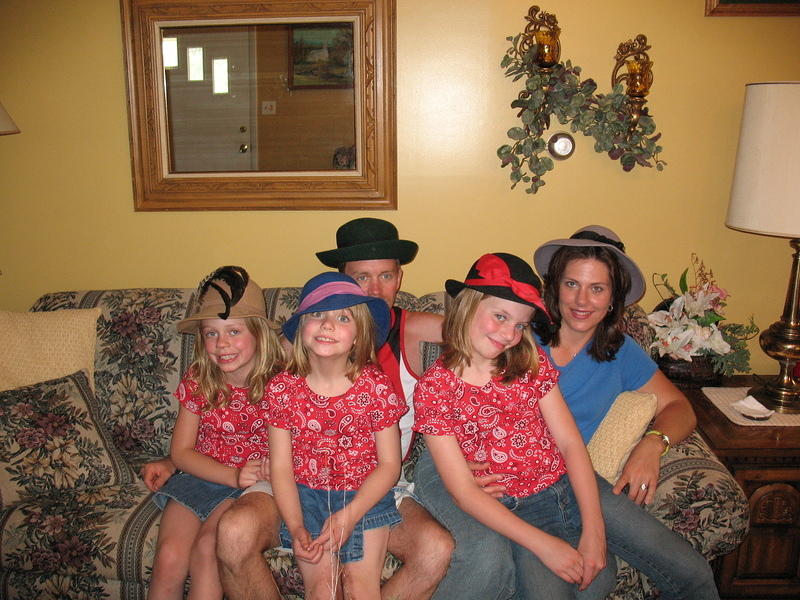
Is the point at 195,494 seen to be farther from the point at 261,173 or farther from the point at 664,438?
the point at 664,438

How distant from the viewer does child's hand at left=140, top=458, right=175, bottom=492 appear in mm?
1985

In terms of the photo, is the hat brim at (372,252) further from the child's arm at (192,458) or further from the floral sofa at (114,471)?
the child's arm at (192,458)

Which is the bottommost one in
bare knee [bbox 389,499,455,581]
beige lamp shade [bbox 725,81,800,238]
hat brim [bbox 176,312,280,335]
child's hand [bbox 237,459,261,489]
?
bare knee [bbox 389,499,455,581]

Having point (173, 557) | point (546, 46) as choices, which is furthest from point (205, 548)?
point (546, 46)

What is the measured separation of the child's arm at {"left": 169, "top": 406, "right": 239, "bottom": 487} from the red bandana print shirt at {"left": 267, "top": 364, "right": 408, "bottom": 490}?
0.78ft

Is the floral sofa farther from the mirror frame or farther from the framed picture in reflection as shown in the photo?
the framed picture in reflection

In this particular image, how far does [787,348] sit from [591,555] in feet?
3.92

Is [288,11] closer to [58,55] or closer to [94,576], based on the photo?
[58,55]

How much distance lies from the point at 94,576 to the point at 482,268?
1.45 meters

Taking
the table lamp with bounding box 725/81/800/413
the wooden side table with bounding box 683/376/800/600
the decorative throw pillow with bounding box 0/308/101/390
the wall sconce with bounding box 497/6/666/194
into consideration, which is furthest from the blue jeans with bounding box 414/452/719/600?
the decorative throw pillow with bounding box 0/308/101/390

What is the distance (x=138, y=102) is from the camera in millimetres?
2516

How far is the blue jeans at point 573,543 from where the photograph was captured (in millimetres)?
1616

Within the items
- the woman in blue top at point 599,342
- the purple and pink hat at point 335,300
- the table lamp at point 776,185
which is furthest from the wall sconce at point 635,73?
the purple and pink hat at point 335,300

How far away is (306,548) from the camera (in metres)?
1.62
